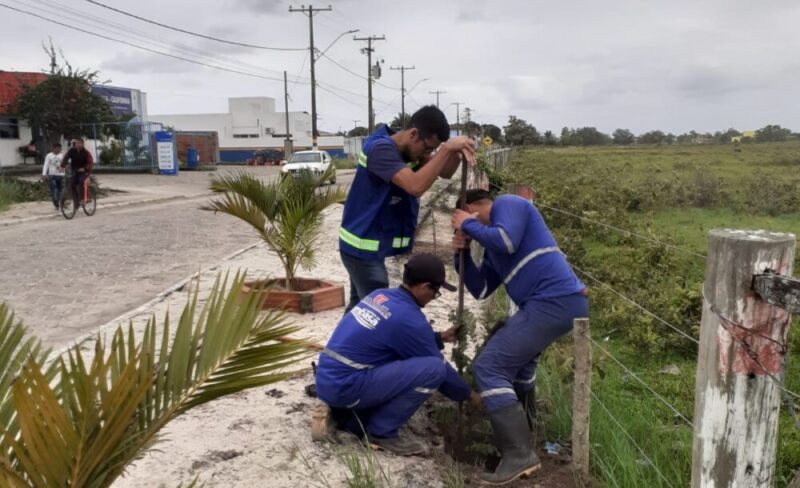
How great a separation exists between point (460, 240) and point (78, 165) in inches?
473

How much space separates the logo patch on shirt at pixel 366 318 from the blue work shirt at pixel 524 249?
65 cm

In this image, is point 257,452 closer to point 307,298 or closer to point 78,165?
point 307,298

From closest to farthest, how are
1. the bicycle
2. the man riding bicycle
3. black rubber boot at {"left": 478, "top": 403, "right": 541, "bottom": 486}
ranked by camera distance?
black rubber boot at {"left": 478, "top": 403, "right": 541, "bottom": 486} → the man riding bicycle → the bicycle

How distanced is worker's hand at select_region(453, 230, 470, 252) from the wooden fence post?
768 mm


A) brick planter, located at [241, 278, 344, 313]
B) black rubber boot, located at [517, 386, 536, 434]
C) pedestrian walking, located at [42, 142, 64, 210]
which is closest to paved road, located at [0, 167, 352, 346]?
pedestrian walking, located at [42, 142, 64, 210]

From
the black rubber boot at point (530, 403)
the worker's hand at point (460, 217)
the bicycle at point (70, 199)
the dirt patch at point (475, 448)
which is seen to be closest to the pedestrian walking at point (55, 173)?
the bicycle at point (70, 199)

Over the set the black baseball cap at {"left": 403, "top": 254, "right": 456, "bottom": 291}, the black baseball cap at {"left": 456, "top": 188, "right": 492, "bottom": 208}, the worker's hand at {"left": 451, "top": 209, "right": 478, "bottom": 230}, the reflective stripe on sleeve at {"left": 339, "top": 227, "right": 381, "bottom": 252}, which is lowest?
the black baseball cap at {"left": 403, "top": 254, "right": 456, "bottom": 291}

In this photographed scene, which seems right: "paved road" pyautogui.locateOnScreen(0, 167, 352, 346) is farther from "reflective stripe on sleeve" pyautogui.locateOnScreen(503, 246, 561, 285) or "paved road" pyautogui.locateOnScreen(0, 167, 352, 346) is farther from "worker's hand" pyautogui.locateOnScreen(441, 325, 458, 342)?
"reflective stripe on sleeve" pyautogui.locateOnScreen(503, 246, 561, 285)

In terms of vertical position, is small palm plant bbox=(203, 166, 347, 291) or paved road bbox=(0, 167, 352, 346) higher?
small palm plant bbox=(203, 166, 347, 291)

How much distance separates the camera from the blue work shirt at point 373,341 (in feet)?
12.2

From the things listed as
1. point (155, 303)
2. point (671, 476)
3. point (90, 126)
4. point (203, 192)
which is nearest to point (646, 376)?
point (671, 476)

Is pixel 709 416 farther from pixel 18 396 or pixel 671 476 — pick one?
pixel 18 396

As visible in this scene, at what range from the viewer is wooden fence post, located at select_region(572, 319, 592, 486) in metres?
3.39

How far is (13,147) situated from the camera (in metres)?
30.3
